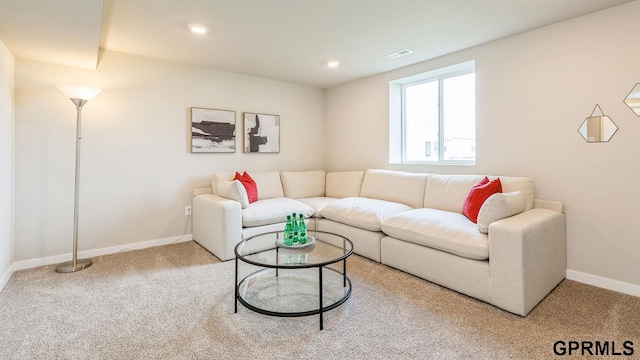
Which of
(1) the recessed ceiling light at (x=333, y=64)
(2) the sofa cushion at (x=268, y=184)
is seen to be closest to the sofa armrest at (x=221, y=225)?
(2) the sofa cushion at (x=268, y=184)

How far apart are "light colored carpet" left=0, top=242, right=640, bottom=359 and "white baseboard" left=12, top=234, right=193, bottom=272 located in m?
0.34

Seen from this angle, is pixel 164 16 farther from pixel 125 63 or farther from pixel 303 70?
pixel 303 70

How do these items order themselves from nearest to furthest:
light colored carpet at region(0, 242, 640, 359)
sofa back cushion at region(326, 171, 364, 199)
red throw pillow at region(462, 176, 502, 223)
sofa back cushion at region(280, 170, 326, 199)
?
light colored carpet at region(0, 242, 640, 359), red throw pillow at region(462, 176, 502, 223), sofa back cushion at region(326, 171, 364, 199), sofa back cushion at region(280, 170, 326, 199)

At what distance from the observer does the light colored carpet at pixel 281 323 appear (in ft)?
5.41

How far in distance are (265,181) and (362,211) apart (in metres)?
1.56

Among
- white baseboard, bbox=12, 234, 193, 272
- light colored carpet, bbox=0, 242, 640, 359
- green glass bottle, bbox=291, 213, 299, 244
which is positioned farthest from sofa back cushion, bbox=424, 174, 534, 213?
white baseboard, bbox=12, 234, 193, 272

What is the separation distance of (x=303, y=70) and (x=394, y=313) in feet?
10.5

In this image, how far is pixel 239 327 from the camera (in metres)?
1.87

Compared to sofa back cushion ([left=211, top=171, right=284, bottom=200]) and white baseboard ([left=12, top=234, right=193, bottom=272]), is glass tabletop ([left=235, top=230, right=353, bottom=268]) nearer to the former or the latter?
sofa back cushion ([left=211, top=171, right=284, bottom=200])

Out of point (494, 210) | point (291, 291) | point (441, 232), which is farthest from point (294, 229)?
point (494, 210)

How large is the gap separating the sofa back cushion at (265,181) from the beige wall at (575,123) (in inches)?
95.9

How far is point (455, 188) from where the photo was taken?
310cm

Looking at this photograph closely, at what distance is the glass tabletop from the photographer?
2.12 m

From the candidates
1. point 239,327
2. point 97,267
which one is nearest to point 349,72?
point 239,327
